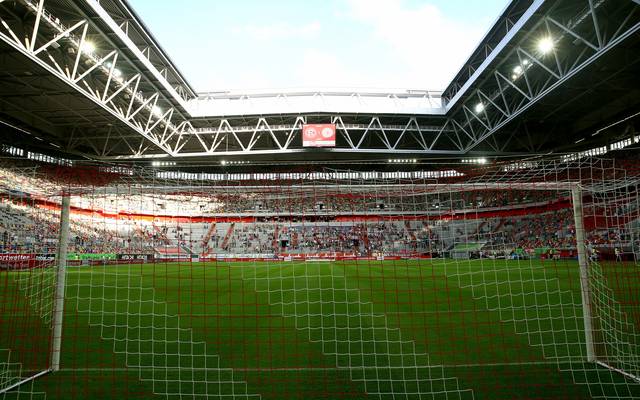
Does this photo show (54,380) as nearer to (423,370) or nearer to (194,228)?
(423,370)

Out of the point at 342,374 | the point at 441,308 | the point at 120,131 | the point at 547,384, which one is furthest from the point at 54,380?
the point at 120,131

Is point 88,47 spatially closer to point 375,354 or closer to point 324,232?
point 375,354

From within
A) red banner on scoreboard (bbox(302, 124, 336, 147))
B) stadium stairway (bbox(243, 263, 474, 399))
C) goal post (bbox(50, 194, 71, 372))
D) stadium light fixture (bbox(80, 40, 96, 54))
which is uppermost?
stadium light fixture (bbox(80, 40, 96, 54))

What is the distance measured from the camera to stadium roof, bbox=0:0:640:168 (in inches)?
530

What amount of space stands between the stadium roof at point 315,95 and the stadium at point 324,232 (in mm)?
139

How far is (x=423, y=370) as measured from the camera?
5.68 meters

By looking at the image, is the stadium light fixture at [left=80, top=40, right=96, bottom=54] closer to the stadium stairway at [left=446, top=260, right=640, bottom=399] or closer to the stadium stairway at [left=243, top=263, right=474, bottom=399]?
the stadium stairway at [left=243, top=263, right=474, bottom=399]

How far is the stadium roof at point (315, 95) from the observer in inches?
530

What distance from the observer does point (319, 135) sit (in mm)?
22938

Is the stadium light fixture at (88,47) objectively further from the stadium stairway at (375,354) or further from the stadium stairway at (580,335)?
the stadium stairway at (580,335)

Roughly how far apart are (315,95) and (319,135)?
299cm

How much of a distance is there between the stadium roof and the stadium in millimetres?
139

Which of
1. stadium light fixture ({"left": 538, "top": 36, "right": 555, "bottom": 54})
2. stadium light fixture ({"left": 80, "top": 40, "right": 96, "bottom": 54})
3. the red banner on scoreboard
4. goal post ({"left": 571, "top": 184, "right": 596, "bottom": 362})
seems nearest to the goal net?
goal post ({"left": 571, "top": 184, "right": 596, "bottom": 362})

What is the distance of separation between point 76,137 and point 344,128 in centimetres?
1595
